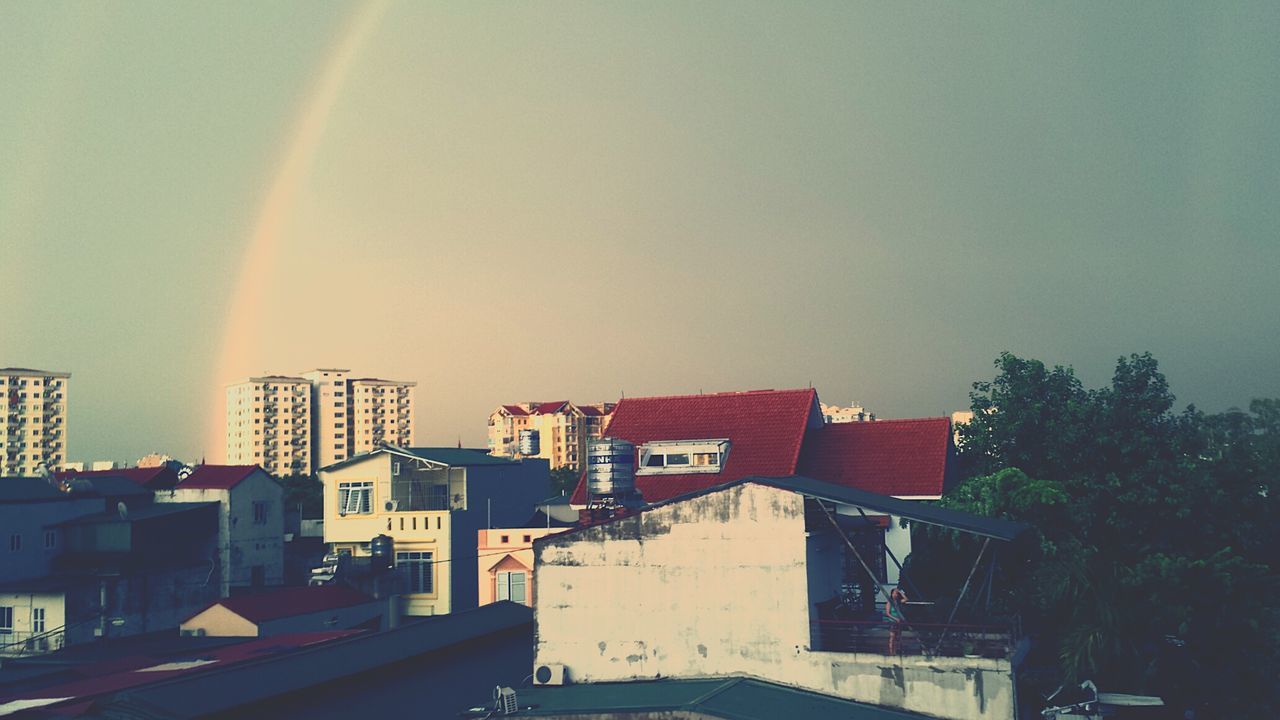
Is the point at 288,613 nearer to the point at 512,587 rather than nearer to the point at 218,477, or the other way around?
the point at 512,587

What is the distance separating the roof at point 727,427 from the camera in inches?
1737

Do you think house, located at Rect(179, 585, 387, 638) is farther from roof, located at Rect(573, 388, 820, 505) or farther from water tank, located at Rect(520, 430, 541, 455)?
water tank, located at Rect(520, 430, 541, 455)

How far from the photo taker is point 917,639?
2275 centimetres

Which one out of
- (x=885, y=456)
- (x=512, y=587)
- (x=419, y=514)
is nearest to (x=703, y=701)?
(x=512, y=587)

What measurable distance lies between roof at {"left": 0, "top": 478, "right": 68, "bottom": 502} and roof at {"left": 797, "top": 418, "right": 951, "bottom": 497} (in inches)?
1540

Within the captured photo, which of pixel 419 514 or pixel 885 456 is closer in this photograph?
pixel 885 456

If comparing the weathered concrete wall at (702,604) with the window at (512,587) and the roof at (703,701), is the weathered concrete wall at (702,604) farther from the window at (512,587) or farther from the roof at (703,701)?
the window at (512,587)

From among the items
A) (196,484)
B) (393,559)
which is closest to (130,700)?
(393,559)

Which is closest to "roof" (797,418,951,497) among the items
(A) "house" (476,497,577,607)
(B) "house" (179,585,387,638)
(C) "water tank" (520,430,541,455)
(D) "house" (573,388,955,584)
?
(D) "house" (573,388,955,584)

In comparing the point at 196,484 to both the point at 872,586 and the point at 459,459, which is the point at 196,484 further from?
the point at 872,586

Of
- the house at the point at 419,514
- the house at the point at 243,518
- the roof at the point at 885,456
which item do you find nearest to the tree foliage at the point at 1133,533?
the roof at the point at 885,456

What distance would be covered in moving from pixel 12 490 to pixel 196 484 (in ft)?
31.8

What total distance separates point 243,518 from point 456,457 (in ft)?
53.4

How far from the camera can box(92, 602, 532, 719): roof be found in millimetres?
20484
